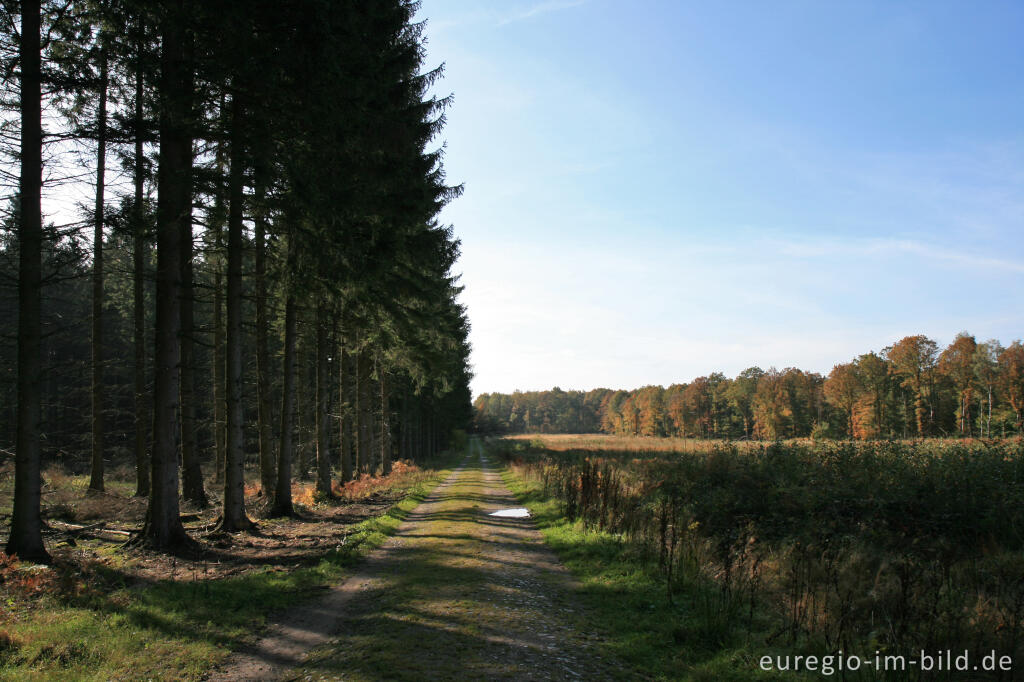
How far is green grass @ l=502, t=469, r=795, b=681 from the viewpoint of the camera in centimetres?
475

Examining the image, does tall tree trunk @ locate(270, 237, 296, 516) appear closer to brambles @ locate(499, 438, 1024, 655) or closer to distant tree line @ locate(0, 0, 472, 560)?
distant tree line @ locate(0, 0, 472, 560)

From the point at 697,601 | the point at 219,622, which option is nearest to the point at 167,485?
the point at 219,622

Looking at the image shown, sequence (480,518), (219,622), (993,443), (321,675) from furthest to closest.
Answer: (480,518) < (993,443) < (219,622) < (321,675)

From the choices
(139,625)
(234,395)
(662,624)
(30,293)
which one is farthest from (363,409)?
(662,624)

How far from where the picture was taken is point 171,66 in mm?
8711

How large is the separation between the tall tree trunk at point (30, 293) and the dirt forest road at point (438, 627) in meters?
4.93

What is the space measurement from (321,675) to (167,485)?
6.17 metres

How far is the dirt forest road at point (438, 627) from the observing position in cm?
457

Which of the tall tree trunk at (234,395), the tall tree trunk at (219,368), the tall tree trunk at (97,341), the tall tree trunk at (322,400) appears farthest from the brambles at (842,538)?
the tall tree trunk at (97,341)

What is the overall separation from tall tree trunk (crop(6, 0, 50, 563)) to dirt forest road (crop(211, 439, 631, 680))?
4.93 meters

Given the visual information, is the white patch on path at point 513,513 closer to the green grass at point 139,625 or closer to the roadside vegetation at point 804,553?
the roadside vegetation at point 804,553

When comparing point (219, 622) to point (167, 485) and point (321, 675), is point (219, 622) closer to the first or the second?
point (321, 675)

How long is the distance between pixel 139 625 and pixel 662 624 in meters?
5.48

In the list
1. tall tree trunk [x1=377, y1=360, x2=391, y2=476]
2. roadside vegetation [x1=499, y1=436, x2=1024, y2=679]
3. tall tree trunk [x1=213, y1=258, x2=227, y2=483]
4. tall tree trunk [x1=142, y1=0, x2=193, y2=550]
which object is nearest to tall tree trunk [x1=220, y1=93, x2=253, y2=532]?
tall tree trunk [x1=142, y1=0, x2=193, y2=550]
